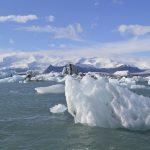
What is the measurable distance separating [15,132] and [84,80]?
634cm

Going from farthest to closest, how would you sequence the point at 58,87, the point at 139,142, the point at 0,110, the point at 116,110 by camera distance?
the point at 58,87
the point at 0,110
the point at 116,110
the point at 139,142

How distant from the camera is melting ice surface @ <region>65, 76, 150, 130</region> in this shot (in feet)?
92.3

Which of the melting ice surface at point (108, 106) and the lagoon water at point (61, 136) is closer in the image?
the lagoon water at point (61, 136)

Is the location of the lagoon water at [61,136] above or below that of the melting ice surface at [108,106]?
below

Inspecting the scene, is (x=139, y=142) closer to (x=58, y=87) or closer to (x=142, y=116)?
(x=142, y=116)

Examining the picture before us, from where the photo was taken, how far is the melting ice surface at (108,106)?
92.3 ft

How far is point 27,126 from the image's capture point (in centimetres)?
3095

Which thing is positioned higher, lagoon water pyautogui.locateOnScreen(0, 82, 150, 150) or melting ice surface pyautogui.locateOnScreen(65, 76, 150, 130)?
melting ice surface pyautogui.locateOnScreen(65, 76, 150, 130)

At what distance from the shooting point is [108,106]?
2870 centimetres

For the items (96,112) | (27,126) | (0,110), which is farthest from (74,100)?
(0,110)

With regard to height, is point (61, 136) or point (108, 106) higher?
point (108, 106)

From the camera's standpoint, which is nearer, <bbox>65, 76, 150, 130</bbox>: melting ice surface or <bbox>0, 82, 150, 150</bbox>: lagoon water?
<bbox>0, 82, 150, 150</bbox>: lagoon water

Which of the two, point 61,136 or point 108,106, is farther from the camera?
point 108,106

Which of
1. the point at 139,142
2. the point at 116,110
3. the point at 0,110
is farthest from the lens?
the point at 0,110
